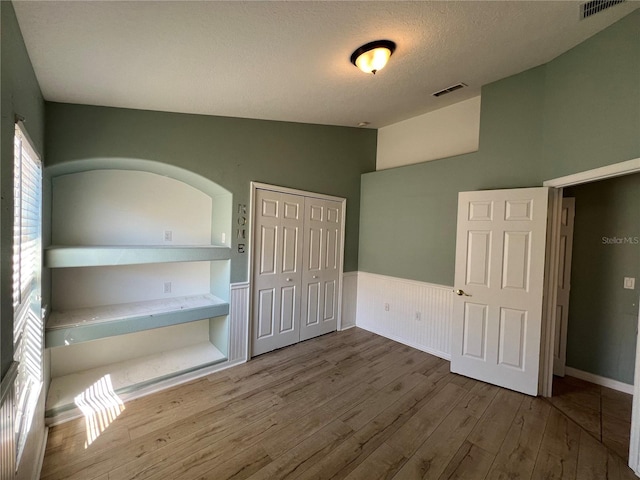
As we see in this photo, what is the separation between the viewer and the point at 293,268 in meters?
3.71

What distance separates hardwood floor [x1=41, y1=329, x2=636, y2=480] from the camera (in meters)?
1.83

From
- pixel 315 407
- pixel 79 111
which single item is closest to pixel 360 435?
pixel 315 407

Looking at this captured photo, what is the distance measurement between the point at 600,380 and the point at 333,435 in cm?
301

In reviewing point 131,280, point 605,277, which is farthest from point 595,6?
point 131,280

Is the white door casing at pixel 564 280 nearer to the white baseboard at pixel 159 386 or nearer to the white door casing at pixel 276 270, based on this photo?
the white door casing at pixel 276 270

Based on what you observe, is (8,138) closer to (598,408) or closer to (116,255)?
(116,255)

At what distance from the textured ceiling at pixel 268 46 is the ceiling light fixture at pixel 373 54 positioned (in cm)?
6

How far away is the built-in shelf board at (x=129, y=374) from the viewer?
2.35 meters

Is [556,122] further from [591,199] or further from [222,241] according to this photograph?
[222,241]

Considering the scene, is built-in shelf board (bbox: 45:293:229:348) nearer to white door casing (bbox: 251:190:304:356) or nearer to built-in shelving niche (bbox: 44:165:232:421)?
built-in shelving niche (bbox: 44:165:232:421)

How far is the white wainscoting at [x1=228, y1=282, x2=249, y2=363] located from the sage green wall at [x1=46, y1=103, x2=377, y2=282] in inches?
5.9

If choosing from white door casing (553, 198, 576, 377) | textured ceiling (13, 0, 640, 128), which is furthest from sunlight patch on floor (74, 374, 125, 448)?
white door casing (553, 198, 576, 377)

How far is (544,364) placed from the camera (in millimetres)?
2688

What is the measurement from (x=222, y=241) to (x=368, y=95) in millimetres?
2257
